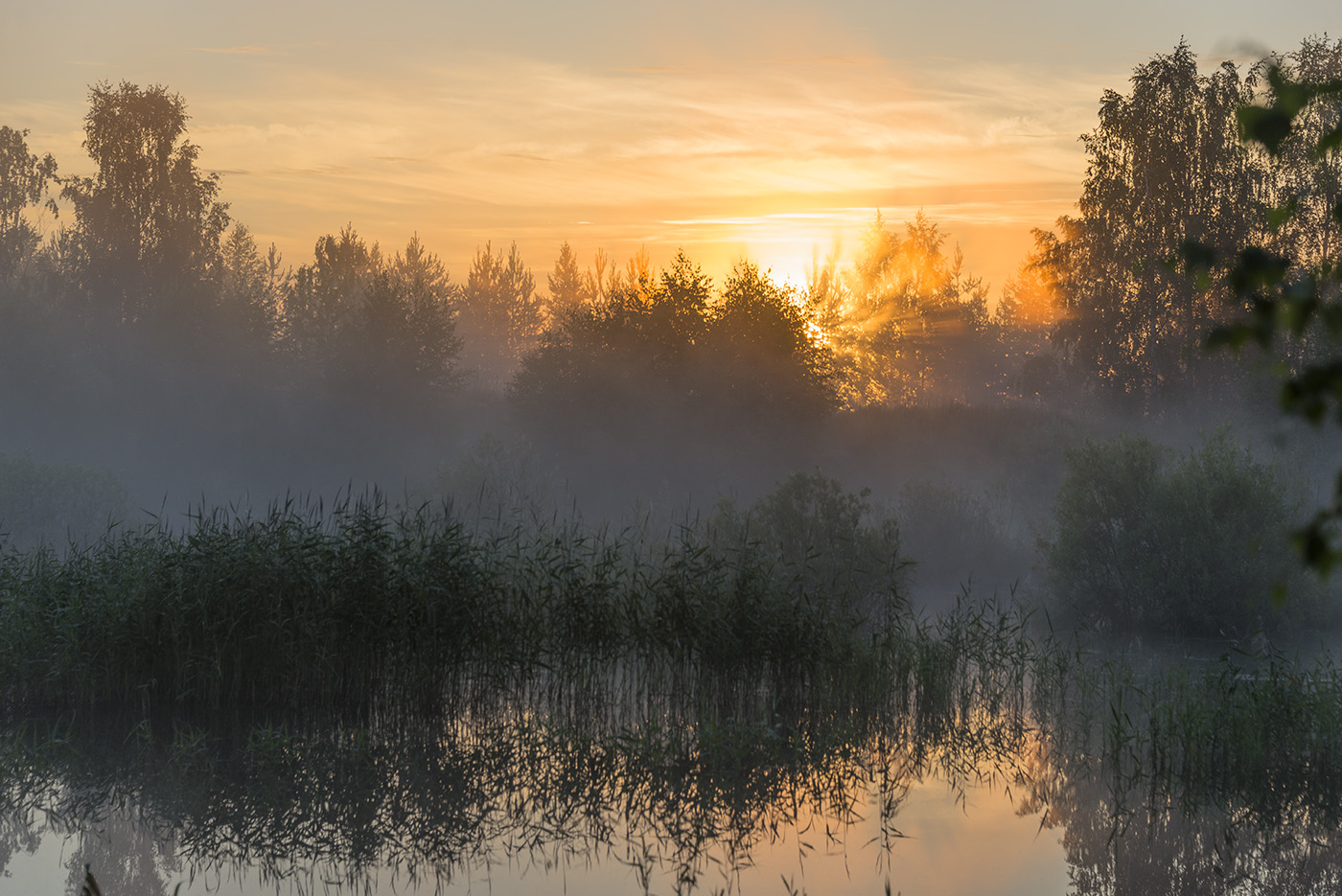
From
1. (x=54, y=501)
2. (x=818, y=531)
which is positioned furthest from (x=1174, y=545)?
(x=54, y=501)

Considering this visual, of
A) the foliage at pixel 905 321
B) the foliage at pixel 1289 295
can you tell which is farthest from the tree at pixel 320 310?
the foliage at pixel 1289 295

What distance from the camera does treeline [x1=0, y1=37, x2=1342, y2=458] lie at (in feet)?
111

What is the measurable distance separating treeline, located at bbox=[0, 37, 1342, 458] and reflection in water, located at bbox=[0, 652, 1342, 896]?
18.9 meters

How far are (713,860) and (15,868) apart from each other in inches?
195

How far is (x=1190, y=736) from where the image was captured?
10039 mm

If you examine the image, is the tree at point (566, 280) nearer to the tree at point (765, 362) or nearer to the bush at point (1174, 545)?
the tree at point (765, 362)

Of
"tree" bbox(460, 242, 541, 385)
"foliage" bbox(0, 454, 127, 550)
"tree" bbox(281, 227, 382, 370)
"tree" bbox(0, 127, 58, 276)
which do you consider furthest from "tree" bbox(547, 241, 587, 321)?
"foliage" bbox(0, 454, 127, 550)

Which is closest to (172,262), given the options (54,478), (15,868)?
(54,478)

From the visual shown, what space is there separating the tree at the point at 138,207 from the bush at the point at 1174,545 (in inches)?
1367

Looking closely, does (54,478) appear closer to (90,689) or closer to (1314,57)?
(90,689)

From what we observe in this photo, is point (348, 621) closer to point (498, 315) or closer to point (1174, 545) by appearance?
point (1174, 545)

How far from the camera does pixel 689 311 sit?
34594mm

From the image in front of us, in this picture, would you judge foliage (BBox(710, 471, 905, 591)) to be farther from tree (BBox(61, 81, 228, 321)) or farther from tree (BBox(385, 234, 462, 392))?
tree (BBox(61, 81, 228, 321))

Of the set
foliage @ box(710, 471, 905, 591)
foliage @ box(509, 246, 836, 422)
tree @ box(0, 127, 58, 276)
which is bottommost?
foliage @ box(710, 471, 905, 591)
